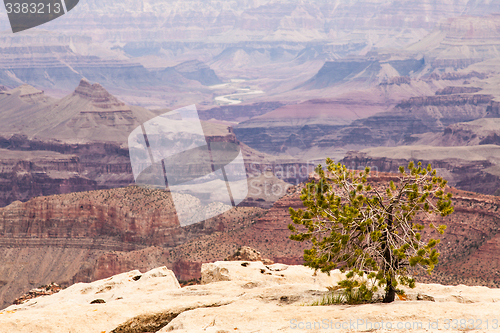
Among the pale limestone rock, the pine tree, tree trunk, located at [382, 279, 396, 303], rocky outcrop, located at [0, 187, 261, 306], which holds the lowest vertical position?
rocky outcrop, located at [0, 187, 261, 306]

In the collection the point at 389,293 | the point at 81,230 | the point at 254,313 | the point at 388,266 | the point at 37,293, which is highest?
the point at 388,266

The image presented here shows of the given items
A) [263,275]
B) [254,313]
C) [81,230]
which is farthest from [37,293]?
[254,313]

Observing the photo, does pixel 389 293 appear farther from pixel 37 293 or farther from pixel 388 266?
pixel 37 293

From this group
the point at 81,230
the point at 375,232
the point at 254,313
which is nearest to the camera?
the point at 254,313

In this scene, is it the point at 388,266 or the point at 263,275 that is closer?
the point at 388,266

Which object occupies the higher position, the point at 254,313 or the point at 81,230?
the point at 254,313

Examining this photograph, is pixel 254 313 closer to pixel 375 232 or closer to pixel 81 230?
pixel 375 232

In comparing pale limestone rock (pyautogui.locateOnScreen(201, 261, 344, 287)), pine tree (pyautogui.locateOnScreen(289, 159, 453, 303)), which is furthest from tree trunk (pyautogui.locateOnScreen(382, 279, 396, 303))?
pale limestone rock (pyautogui.locateOnScreen(201, 261, 344, 287))

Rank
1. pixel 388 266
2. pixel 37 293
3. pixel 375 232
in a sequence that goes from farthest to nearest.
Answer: pixel 37 293 → pixel 388 266 → pixel 375 232

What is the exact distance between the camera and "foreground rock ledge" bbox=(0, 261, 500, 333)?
74.8 ft

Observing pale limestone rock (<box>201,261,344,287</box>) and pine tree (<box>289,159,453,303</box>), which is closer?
pine tree (<box>289,159,453,303</box>)

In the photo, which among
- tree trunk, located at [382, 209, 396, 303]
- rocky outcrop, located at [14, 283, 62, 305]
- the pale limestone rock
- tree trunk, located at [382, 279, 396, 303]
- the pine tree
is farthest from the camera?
rocky outcrop, located at [14, 283, 62, 305]

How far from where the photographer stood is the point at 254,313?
82.2 ft

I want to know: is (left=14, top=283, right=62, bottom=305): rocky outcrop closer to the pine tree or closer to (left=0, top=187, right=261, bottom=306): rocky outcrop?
(left=0, top=187, right=261, bottom=306): rocky outcrop
